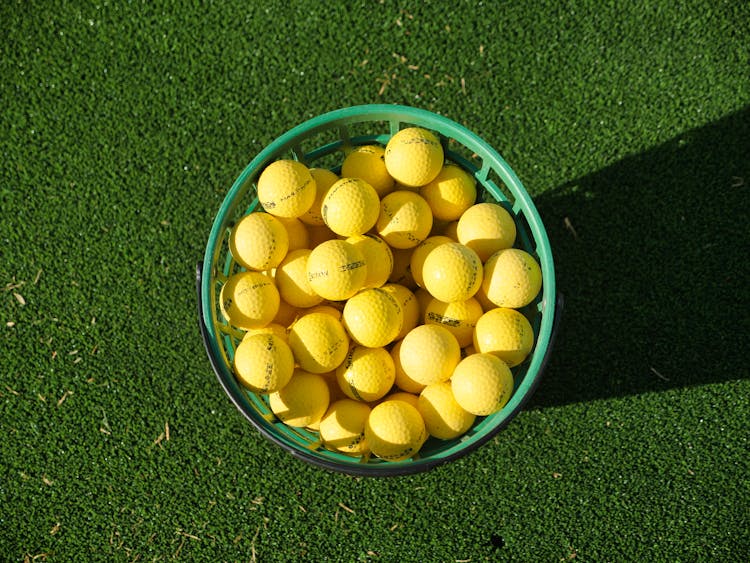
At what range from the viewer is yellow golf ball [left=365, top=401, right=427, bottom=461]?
1.43 meters

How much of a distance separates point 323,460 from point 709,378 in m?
1.44

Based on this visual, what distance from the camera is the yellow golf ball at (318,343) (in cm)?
148

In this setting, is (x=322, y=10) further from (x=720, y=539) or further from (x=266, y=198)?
(x=720, y=539)

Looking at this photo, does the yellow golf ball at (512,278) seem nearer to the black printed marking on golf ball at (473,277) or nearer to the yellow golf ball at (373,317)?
the black printed marking on golf ball at (473,277)

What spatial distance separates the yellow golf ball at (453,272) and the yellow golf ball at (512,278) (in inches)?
1.6

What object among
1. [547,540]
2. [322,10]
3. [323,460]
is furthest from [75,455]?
[322,10]

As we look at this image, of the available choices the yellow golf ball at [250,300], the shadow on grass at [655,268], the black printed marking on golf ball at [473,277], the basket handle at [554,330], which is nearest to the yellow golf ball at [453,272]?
the black printed marking on golf ball at [473,277]

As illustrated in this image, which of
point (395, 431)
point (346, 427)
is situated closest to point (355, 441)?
point (346, 427)

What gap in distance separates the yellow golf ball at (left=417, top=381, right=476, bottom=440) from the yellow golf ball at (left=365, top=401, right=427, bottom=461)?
0.03m

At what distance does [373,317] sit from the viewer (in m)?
1.48

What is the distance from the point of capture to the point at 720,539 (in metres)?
1.93

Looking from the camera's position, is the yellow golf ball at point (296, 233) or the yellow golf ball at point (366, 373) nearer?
the yellow golf ball at point (366, 373)

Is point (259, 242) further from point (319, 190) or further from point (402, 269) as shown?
point (402, 269)

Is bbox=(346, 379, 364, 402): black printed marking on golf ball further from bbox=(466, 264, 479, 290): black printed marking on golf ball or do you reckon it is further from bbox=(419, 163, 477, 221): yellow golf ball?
bbox=(419, 163, 477, 221): yellow golf ball
